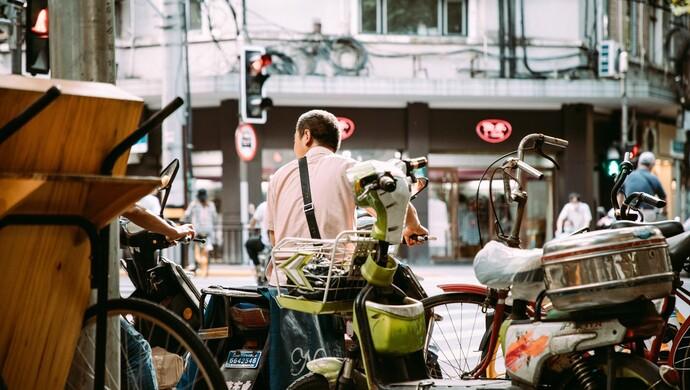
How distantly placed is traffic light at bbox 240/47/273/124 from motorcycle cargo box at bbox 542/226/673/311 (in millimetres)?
12270

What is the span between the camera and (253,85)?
1570 centimetres

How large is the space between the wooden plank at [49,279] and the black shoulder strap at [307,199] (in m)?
1.52

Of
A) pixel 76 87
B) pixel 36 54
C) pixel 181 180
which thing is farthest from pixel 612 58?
pixel 76 87

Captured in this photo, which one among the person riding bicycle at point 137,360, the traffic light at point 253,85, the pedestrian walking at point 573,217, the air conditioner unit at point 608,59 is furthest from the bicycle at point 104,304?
the air conditioner unit at point 608,59

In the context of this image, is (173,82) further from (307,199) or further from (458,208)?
(307,199)

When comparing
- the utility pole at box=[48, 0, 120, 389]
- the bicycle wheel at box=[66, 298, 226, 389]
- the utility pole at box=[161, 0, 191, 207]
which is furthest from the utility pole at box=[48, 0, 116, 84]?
the utility pole at box=[161, 0, 191, 207]

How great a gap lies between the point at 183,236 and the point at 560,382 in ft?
7.13

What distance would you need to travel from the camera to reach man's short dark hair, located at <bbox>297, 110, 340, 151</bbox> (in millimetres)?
4980

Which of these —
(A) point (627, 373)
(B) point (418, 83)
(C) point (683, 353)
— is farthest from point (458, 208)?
→ (A) point (627, 373)

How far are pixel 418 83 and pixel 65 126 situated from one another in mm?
19197

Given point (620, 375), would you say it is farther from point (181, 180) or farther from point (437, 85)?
point (437, 85)

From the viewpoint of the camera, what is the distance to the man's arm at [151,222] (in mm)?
4331

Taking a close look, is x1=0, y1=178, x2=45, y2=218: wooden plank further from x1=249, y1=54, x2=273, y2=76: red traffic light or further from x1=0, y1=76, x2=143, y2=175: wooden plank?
x1=249, y1=54, x2=273, y2=76: red traffic light

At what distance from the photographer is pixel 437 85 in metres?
22.0
